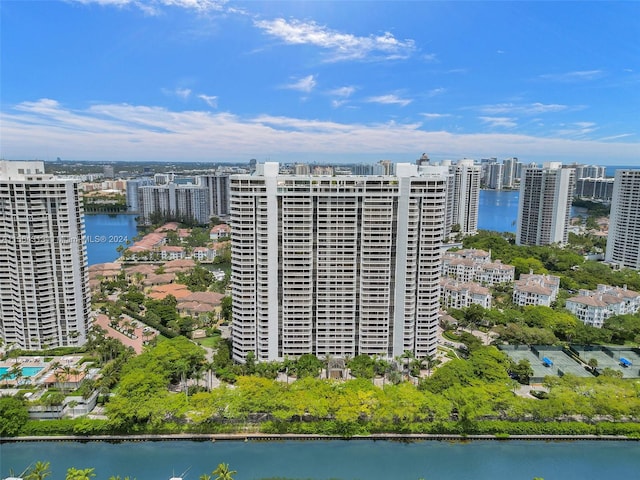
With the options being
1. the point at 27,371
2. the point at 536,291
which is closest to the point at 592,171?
the point at 536,291

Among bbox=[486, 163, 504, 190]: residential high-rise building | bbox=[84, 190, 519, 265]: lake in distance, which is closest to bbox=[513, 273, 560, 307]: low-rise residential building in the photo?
bbox=[84, 190, 519, 265]: lake in distance

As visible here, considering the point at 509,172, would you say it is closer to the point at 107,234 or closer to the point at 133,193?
the point at 133,193

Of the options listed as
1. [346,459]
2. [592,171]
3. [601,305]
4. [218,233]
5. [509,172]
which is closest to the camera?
[346,459]

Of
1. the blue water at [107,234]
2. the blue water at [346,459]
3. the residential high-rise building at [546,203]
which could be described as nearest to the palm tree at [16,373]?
the blue water at [346,459]

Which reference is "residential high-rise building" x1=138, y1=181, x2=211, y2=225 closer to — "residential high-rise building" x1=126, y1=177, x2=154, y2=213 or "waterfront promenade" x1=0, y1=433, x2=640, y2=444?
"residential high-rise building" x1=126, y1=177, x2=154, y2=213

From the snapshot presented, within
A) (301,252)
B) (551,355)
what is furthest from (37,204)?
(551,355)

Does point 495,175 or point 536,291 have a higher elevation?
point 495,175

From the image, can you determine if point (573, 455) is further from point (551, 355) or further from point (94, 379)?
point (94, 379)
